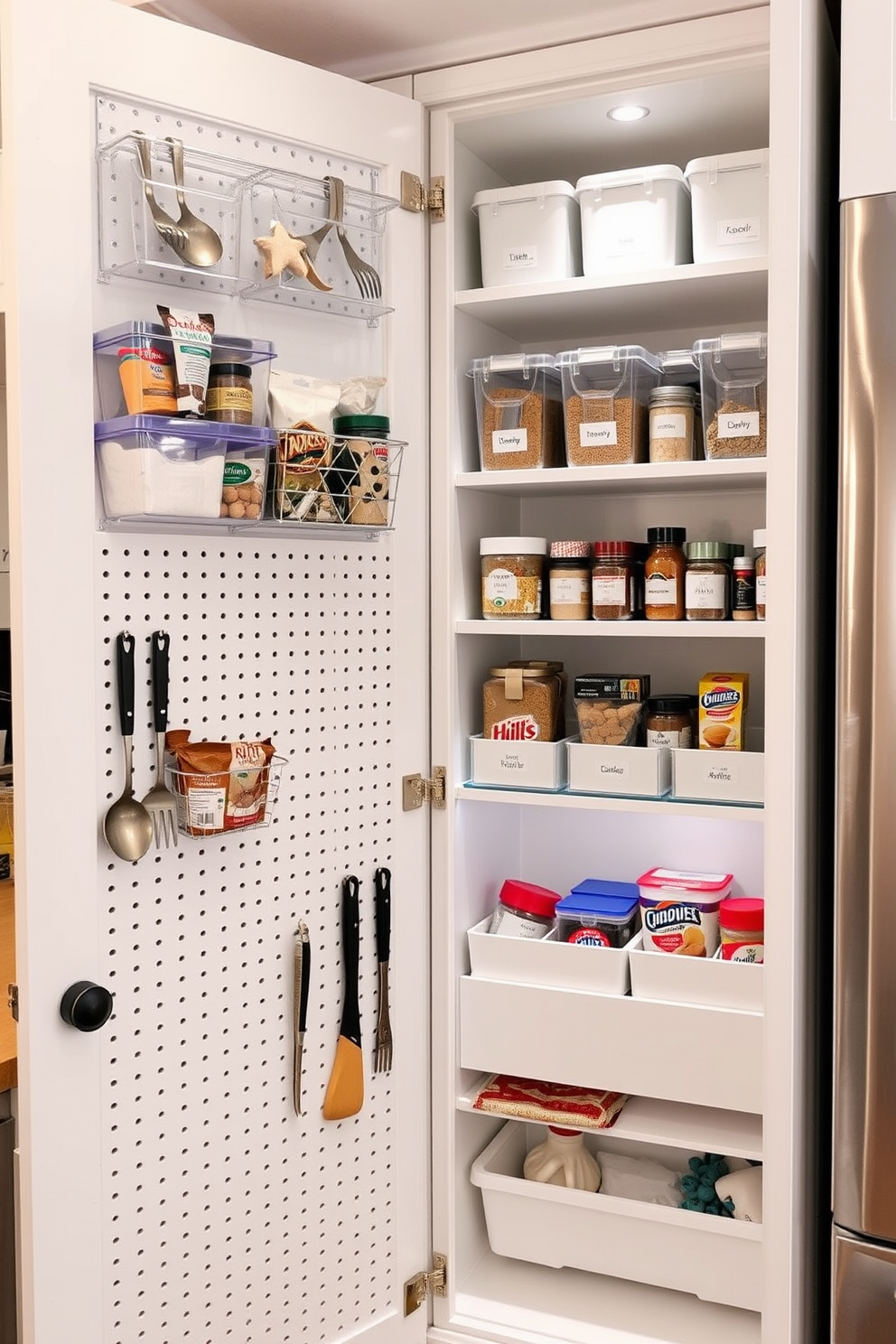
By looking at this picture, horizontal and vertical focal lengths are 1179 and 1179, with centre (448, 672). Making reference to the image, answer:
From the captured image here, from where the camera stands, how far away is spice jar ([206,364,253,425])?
1531 mm

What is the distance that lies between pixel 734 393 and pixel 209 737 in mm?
954

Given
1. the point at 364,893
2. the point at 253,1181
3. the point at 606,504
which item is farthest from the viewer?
the point at 606,504

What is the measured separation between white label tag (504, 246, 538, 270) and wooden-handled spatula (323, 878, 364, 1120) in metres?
1.04

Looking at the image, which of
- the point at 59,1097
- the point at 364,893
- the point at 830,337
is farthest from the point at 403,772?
the point at 830,337

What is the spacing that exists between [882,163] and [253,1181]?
1574 mm

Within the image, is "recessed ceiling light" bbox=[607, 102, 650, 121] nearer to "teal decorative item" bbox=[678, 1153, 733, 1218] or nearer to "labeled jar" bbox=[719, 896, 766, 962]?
"labeled jar" bbox=[719, 896, 766, 962]

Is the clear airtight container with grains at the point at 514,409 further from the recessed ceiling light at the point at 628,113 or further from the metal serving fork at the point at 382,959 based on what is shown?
the metal serving fork at the point at 382,959

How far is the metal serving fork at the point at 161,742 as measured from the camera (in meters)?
1.54

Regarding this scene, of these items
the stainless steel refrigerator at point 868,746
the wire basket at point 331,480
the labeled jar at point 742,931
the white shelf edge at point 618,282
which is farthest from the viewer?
the labeled jar at point 742,931

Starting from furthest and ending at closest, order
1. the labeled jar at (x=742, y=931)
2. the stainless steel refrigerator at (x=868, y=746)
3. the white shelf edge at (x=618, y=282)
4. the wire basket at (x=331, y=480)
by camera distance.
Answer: the labeled jar at (x=742, y=931)
the white shelf edge at (x=618, y=282)
the wire basket at (x=331, y=480)
the stainless steel refrigerator at (x=868, y=746)

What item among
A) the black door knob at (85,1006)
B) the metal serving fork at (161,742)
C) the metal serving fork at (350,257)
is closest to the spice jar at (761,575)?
the metal serving fork at (350,257)

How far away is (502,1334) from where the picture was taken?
1975mm

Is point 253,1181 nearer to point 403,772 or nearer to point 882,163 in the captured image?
point 403,772

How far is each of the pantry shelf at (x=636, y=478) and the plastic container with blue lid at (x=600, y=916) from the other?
720mm
